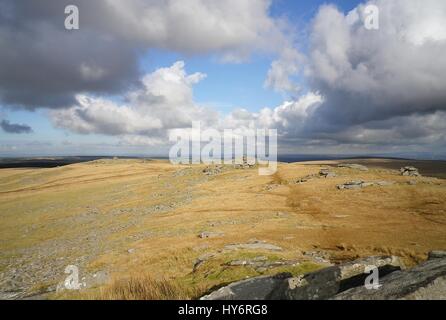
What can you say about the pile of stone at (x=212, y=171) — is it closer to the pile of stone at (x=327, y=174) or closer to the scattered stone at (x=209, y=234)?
the pile of stone at (x=327, y=174)

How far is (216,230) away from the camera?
40.8 metres

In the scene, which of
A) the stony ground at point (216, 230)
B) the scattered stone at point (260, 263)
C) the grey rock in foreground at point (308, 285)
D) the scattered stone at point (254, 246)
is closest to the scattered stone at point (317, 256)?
the stony ground at point (216, 230)

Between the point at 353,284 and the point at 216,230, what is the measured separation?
93.6 ft

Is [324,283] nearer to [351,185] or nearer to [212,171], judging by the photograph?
[351,185]

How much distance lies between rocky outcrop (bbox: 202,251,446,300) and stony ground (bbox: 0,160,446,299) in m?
5.13

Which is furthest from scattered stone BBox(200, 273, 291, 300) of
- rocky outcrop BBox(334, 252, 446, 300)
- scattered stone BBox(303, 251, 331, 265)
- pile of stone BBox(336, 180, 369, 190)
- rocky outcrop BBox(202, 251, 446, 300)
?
→ pile of stone BBox(336, 180, 369, 190)

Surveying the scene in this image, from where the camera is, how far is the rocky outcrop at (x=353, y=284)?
1012 centimetres

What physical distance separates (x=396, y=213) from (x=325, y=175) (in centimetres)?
3847

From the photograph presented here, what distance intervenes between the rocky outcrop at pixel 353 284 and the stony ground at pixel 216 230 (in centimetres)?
513

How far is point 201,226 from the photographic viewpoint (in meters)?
44.1

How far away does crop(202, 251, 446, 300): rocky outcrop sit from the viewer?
10.1m

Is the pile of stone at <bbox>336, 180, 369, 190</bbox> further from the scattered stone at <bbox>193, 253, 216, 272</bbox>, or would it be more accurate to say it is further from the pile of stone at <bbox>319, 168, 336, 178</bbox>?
the scattered stone at <bbox>193, 253, 216, 272</bbox>

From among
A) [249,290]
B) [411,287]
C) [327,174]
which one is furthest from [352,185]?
[411,287]
